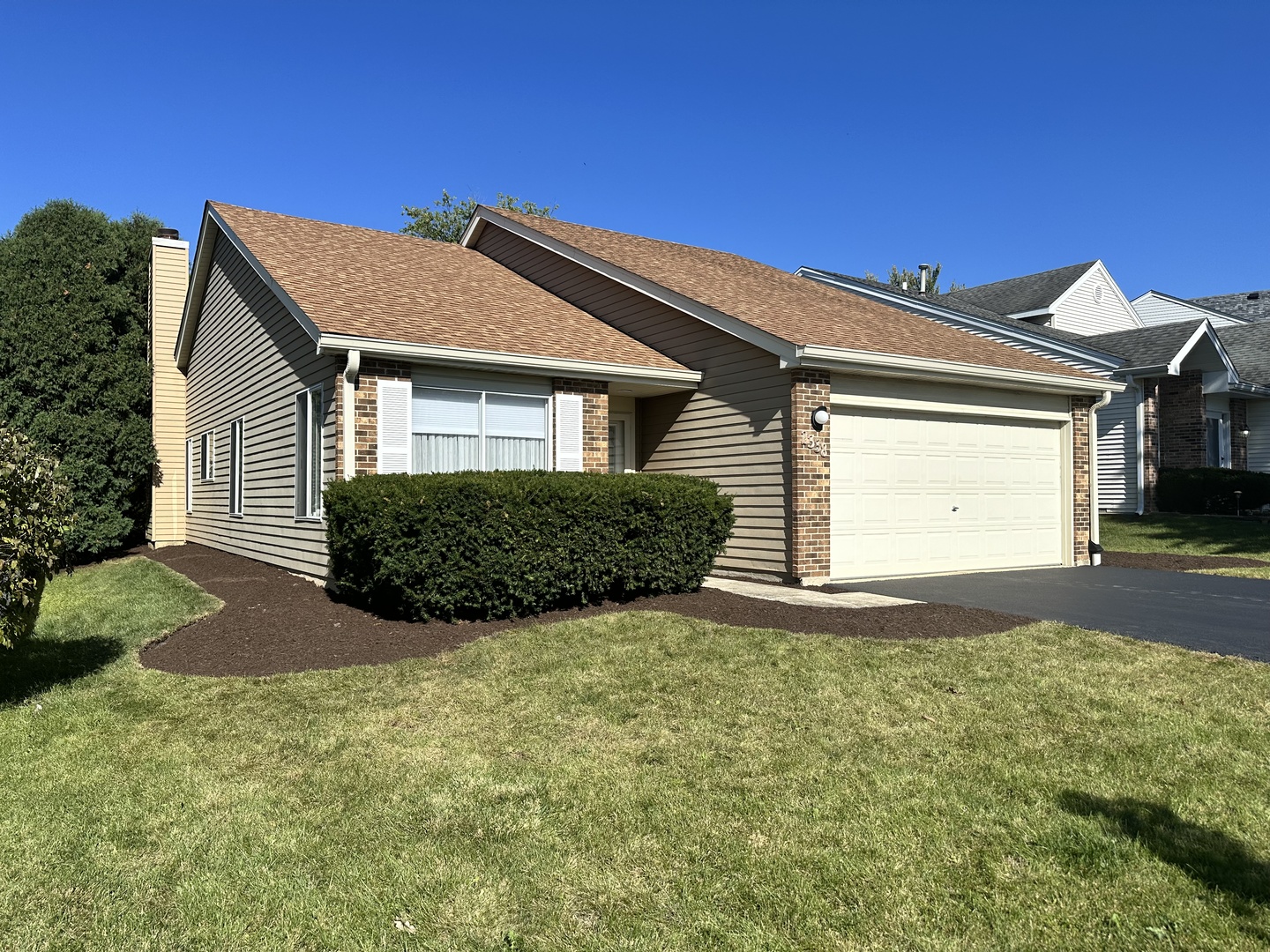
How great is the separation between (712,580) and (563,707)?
5910 mm

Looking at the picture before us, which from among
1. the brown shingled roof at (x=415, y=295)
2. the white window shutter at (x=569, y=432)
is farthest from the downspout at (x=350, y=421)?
the white window shutter at (x=569, y=432)

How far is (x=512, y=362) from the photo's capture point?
10945 mm

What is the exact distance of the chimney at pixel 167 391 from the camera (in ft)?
59.6

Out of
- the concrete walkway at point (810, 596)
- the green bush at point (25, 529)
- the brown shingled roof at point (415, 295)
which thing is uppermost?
the brown shingled roof at point (415, 295)

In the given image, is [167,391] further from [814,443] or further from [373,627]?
[814,443]

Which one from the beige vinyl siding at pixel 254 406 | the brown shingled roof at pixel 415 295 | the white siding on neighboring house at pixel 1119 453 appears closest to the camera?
the brown shingled roof at pixel 415 295

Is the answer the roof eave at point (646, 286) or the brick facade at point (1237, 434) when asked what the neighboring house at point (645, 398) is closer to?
the roof eave at point (646, 286)

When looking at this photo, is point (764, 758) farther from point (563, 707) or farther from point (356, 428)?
point (356, 428)

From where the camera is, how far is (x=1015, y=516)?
43.9ft

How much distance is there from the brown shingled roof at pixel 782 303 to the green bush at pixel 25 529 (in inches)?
308

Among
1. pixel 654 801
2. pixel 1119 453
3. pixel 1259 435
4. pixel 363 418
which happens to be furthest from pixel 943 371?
pixel 1259 435

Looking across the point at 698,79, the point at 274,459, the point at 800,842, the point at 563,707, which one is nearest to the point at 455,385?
the point at 274,459

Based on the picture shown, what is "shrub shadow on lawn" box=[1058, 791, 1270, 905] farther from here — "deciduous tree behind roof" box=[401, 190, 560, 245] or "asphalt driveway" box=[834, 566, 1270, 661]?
"deciduous tree behind roof" box=[401, 190, 560, 245]

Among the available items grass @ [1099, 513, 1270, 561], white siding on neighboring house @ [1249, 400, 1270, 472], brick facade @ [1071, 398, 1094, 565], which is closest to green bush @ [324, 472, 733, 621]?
brick facade @ [1071, 398, 1094, 565]
